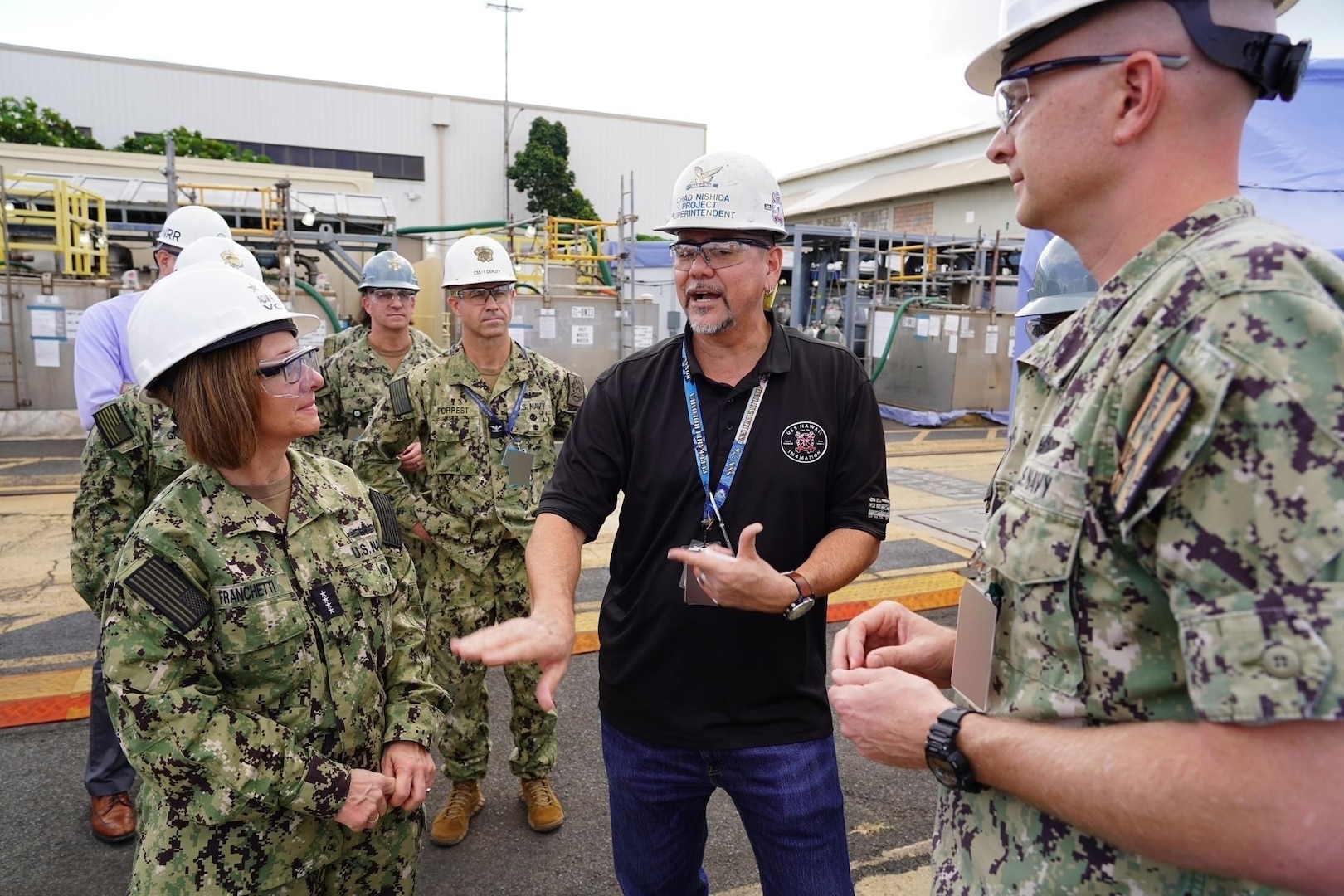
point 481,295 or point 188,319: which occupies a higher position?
point 481,295

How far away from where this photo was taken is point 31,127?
28203 millimetres

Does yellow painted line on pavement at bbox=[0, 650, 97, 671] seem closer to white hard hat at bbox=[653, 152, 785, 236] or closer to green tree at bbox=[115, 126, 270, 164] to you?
white hard hat at bbox=[653, 152, 785, 236]

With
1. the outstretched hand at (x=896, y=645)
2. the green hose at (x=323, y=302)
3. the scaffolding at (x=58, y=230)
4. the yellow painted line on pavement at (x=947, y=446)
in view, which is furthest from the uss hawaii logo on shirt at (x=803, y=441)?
the scaffolding at (x=58, y=230)

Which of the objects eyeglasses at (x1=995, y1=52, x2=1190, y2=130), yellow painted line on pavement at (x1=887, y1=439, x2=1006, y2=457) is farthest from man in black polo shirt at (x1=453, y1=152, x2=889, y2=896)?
yellow painted line on pavement at (x1=887, y1=439, x2=1006, y2=457)

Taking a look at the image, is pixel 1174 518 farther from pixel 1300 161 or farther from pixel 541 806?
pixel 1300 161

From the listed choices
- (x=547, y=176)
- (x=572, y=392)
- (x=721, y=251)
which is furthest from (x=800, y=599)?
Answer: (x=547, y=176)

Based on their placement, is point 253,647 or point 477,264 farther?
point 477,264

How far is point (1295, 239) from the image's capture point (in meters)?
0.97

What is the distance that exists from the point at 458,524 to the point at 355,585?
71.0 inches

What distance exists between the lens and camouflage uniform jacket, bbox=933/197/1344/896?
85cm

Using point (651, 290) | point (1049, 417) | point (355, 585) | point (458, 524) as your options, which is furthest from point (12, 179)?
point (1049, 417)

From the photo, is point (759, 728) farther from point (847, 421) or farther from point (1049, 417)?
point (1049, 417)

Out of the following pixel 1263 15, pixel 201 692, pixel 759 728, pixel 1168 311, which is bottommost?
pixel 759 728

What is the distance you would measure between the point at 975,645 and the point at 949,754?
0.17 m
